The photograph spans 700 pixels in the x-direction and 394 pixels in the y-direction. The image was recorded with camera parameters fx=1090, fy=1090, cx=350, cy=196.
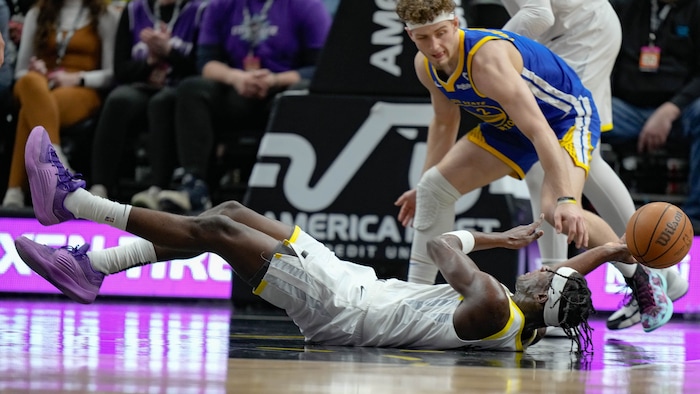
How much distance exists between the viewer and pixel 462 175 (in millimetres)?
5066

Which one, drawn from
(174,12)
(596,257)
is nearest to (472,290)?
(596,257)

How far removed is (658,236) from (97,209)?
2178 millimetres

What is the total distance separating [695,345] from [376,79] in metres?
2.49

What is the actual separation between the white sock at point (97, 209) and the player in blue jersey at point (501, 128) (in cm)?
143

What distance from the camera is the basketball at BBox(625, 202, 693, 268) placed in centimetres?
430

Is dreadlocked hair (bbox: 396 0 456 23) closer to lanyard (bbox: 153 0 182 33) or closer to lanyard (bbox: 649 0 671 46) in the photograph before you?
lanyard (bbox: 649 0 671 46)

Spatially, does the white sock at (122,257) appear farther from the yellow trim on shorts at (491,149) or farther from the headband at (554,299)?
the yellow trim on shorts at (491,149)

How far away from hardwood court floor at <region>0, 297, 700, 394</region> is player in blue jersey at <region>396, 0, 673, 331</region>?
559 millimetres

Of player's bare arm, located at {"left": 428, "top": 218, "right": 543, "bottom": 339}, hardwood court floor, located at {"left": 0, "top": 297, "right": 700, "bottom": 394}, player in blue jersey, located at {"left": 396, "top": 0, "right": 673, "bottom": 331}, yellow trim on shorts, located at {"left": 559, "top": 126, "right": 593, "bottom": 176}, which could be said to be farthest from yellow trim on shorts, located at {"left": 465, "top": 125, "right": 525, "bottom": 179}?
player's bare arm, located at {"left": 428, "top": 218, "right": 543, "bottom": 339}

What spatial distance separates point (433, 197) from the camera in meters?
5.09

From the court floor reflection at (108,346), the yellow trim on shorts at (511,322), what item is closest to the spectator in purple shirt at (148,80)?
the court floor reflection at (108,346)

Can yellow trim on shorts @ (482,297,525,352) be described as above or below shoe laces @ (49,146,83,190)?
below

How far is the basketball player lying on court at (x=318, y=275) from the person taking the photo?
404cm

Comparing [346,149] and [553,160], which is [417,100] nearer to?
[346,149]
